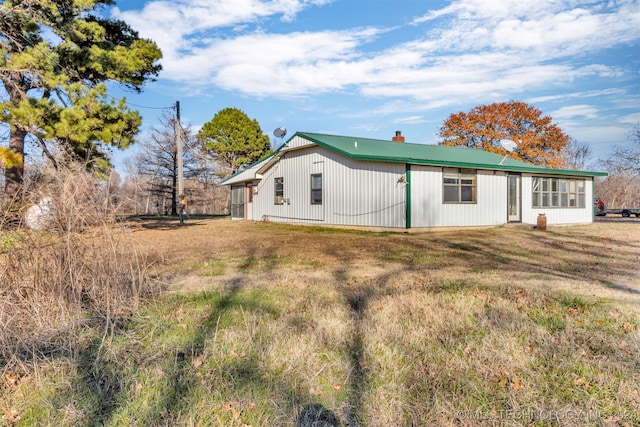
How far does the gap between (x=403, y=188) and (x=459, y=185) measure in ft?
9.22

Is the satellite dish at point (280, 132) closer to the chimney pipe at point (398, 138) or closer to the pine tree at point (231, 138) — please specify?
the chimney pipe at point (398, 138)

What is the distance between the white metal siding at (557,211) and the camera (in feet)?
55.4

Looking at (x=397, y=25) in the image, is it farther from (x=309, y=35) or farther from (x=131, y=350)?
(x=131, y=350)

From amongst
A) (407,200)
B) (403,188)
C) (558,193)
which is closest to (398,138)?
(403,188)

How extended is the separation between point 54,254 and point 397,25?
13684 mm

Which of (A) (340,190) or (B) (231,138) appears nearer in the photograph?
(A) (340,190)

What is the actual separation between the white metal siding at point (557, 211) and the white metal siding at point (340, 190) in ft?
23.2

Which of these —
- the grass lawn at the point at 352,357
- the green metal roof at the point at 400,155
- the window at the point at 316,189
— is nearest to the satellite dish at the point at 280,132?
the green metal roof at the point at 400,155

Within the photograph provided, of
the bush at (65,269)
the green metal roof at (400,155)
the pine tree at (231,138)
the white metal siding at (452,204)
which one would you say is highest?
the pine tree at (231,138)

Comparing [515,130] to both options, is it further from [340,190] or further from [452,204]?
[340,190]

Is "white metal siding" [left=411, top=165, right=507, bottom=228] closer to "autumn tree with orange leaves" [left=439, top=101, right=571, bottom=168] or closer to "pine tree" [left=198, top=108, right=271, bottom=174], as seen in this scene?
"autumn tree with orange leaves" [left=439, top=101, right=571, bottom=168]

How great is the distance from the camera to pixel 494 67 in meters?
18.6

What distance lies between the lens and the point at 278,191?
18891 millimetres

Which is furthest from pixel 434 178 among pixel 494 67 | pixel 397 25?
pixel 494 67
